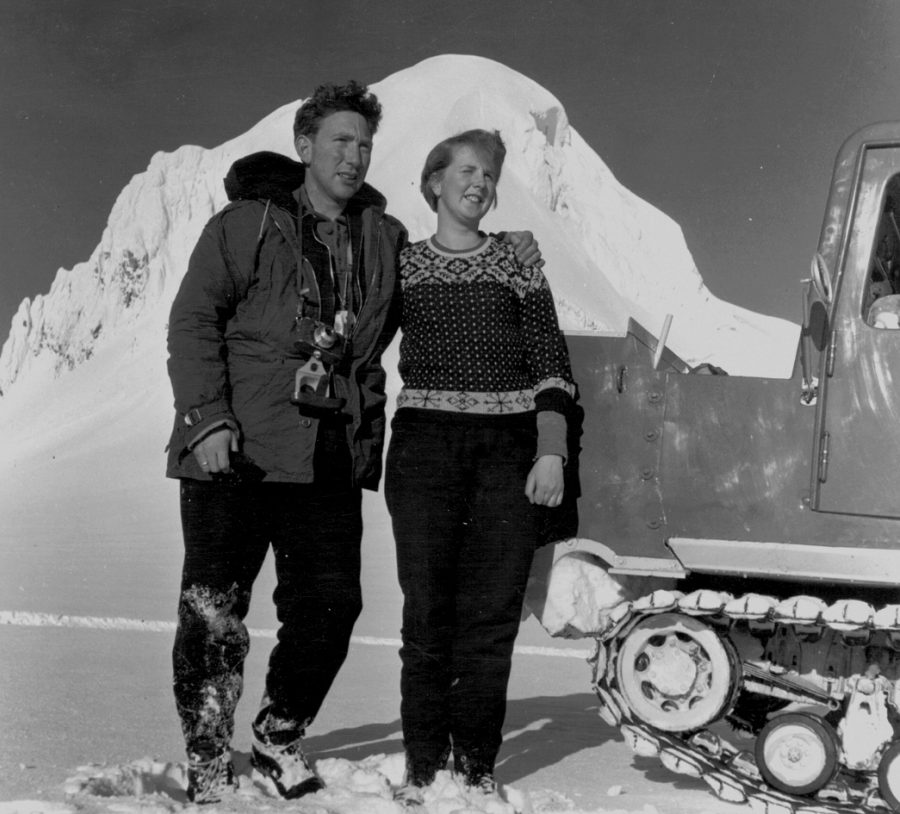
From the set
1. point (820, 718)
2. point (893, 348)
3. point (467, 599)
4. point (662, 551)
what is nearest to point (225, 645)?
point (467, 599)

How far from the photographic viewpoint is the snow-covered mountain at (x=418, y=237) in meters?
69.8

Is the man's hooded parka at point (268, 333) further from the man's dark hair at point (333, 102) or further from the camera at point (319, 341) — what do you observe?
the man's dark hair at point (333, 102)

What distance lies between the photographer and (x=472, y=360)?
158 inches

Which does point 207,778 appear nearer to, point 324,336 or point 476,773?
point 476,773

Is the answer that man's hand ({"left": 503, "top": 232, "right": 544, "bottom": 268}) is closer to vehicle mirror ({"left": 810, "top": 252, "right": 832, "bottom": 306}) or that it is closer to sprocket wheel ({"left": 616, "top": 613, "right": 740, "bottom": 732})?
vehicle mirror ({"left": 810, "top": 252, "right": 832, "bottom": 306})

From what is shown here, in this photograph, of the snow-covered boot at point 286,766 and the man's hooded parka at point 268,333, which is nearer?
the man's hooded parka at point 268,333

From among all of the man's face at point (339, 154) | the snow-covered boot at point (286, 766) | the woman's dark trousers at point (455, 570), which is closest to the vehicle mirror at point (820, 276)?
the woman's dark trousers at point (455, 570)

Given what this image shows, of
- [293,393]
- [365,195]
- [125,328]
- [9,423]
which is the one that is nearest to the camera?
[293,393]

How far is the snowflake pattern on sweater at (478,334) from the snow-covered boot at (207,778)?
53.2 inches

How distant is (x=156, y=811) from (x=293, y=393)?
4.53ft

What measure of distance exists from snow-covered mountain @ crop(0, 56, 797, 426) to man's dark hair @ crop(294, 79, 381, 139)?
176 ft

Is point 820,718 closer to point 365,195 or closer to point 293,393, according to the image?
point 293,393

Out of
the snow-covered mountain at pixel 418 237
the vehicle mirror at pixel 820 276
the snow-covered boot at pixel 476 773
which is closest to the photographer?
the vehicle mirror at pixel 820 276

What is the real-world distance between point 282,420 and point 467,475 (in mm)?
645
